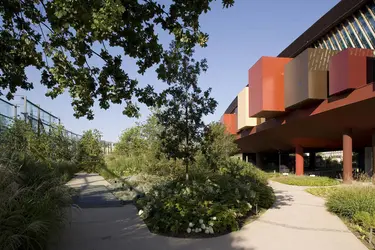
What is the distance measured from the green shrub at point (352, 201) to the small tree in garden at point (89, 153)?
912 inches

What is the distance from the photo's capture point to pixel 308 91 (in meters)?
19.1

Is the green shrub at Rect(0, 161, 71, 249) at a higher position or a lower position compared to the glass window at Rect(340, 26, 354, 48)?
lower

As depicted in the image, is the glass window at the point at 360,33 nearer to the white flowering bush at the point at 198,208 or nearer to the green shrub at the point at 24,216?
the white flowering bush at the point at 198,208

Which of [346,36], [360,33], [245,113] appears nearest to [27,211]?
[360,33]

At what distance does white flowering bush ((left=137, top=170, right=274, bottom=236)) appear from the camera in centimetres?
731

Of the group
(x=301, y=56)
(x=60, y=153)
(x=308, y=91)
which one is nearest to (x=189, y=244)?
(x=308, y=91)

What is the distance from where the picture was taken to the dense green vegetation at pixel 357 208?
761 cm

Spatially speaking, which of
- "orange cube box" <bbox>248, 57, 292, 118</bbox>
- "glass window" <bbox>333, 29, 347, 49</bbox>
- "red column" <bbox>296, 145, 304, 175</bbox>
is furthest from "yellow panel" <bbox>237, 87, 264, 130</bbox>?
"glass window" <bbox>333, 29, 347, 49</bbox>

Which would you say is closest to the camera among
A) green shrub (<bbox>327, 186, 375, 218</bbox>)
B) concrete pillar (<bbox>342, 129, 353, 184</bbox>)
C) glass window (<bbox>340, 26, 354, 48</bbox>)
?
green shrub (<bbox>327, 186, 375, 218</bbox>)

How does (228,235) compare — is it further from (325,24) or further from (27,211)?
(325,24)

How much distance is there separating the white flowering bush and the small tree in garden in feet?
69.5

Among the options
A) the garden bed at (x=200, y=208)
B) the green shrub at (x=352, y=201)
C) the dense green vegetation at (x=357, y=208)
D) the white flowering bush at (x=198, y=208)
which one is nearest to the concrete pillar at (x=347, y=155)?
the dense green vegetation at (x=357, y=208)

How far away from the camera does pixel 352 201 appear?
29.5 feet

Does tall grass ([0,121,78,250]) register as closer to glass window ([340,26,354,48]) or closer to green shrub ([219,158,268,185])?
green shrub ([219,158,268,185])
